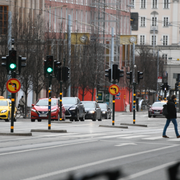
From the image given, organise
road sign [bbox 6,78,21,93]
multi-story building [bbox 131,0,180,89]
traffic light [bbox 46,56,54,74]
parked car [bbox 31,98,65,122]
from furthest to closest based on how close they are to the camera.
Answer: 1. multi-story building [bbox 131,0,180,89]
2. parked car [bbox 31,98,65,122]
3. traffic light [bbox 46,56,54,74]
4. road sign [bbox 6,78,21,93]

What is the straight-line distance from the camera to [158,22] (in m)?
122

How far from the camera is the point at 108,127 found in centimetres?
2680

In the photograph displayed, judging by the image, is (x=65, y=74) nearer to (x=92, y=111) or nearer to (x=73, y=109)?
(x=73, y=109)

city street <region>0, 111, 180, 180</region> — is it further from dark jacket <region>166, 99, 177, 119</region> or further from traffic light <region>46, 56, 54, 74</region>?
traffic light <region>46, 56, 54, 74</region>

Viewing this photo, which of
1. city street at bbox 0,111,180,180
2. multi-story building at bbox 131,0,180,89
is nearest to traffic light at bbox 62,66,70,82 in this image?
city street at bbox 0,111,180,180

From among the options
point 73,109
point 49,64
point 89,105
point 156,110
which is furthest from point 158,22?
point 49,64

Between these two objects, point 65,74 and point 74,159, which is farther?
point 65,74

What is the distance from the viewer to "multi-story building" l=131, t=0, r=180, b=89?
11888cm

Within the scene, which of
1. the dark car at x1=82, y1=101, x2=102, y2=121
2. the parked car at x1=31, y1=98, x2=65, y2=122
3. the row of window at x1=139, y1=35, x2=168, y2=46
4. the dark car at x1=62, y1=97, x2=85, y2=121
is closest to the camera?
the parked car at x1=31, y1=98, x2=65, y2=122

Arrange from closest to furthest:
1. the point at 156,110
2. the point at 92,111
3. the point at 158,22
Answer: the point at 92,111 < the point at 156,110 < the point at 158,22

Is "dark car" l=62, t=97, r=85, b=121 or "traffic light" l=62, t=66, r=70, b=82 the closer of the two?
"traffic light" l=62, t=66, r=70, b=82

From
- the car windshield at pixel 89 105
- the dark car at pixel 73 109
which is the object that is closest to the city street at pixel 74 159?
the dark car at pixel 73 109

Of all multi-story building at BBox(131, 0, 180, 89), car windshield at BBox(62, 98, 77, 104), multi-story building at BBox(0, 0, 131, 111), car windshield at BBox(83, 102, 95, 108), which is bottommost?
car windshield at BBox(83, 102, 95, 108)

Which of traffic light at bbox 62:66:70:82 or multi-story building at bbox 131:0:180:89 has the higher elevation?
multi-story building at bbox 131:0:180:89
